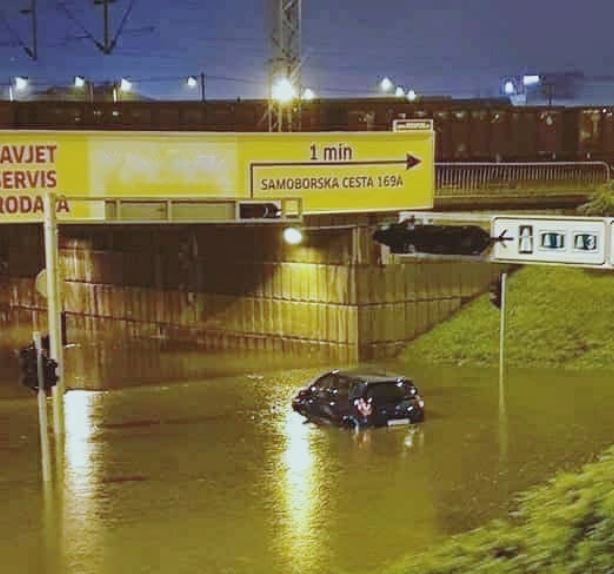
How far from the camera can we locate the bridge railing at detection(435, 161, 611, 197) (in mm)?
33312

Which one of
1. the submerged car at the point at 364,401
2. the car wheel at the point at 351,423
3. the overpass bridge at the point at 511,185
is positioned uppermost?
the overpass bridge at the point at 511,185

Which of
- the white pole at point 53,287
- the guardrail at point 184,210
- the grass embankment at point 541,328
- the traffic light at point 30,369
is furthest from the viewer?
the grass embankment at point 541,328

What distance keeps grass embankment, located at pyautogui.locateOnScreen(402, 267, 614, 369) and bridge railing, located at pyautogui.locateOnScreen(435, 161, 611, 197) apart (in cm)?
275

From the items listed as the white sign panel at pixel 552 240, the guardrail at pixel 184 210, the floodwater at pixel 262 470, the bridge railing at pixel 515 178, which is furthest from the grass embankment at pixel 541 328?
the white sign panel at pixel 552 240

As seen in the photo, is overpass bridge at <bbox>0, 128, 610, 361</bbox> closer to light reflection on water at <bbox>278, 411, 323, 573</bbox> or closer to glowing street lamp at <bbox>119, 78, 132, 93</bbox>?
light reflection on water at <bbox>278, 411, 323, 573</bbox>

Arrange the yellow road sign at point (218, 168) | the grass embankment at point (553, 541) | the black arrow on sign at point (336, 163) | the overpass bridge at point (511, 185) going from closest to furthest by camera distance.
Result: the grass embankment at point (553, 541) → the yellow road sign at point (218, 168) → the black arrow on sign at point (336, 163) → the overpass bridge at point (511, 185)

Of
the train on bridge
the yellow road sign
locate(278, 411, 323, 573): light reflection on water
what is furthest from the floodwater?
the train on bridge

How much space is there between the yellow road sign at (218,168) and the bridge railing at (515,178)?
20.1ft

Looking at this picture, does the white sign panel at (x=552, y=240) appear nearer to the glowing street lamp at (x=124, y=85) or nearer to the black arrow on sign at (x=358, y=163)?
the black arrow on sign at (x=358, y=163)

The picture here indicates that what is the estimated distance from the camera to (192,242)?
1398 inches

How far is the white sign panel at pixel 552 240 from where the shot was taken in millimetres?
12945

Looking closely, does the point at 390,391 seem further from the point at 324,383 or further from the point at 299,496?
the point at 299,496

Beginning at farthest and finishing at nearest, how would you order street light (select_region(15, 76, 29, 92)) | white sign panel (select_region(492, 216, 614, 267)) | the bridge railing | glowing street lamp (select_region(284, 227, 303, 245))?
street light (select_region(15, 76, 29, 92))
the bridge railing
glowing street lamp (select_region(284, 227, 303, 245))
white sign panel (select_region(492, 216, 614, 267))

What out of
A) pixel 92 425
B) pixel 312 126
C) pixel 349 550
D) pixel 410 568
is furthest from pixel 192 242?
pixel 410 568
